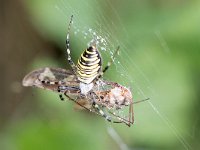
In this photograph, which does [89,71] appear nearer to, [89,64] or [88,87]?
[89,64]

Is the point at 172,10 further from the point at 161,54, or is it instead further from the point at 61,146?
the point at 61,146

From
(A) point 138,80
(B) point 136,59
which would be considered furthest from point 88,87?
(B) point 136,59

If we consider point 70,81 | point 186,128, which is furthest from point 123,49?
point 186,128

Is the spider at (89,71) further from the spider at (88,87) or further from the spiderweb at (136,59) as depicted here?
the spiderweb at (136,59)

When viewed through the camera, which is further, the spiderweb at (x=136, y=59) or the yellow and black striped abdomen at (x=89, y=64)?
the spiderweb at (x=136, y=59)

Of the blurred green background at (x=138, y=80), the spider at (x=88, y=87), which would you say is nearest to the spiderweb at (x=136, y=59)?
the blurred green background at (x=138, y=80)

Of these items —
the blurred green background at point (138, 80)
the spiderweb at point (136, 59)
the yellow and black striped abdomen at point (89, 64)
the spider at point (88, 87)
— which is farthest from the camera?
the blurred green background at point (138, 80)

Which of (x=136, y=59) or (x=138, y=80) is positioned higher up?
(x=136, y=59)

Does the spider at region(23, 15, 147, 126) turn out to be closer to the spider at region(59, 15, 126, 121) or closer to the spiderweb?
the spider at region(59, 15, 126, 121)
